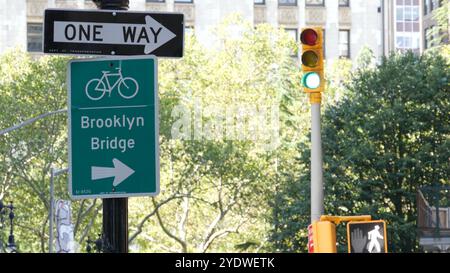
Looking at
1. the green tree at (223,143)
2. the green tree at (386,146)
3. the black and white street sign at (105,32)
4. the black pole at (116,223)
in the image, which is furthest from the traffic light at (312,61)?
the green tree at (223,143)

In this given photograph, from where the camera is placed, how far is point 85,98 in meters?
6.29

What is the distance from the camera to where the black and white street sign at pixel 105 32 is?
675cm

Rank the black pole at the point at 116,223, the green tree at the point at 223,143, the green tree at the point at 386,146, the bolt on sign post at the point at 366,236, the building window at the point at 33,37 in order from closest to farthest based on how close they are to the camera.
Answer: the black pole at the point at 116,223, the bolt on sign post at the point at 366,236, the green tree at the point at 386,146, the green tree at the point at 223,143, the building window at the point at 33,37

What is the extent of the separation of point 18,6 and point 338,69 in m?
29.4

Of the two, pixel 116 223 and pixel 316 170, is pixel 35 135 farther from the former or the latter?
pixel 116 223

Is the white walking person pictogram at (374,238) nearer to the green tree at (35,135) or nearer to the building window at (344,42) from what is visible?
the green tree at (35,135)

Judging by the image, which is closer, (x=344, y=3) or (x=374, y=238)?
(x=374, y=238)

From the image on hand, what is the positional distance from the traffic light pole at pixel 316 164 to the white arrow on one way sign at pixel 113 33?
31.0ft

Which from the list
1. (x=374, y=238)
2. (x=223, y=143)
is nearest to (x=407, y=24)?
(x=223, y=143)

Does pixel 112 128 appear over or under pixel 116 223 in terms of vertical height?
over

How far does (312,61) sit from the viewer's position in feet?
52.9

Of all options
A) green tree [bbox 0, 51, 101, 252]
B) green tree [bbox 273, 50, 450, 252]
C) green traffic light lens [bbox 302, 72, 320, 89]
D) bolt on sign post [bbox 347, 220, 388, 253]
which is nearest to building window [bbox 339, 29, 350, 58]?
green tree [bbox 0, 51, 101, 252]

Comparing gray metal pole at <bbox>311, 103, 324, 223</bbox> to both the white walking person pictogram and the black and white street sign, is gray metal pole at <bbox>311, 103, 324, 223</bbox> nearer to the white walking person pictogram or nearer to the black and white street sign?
the white walking person pictogram

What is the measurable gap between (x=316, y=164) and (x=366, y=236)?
1131mm
